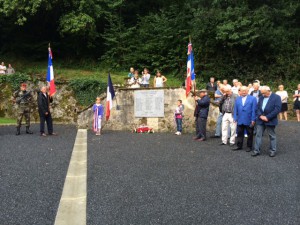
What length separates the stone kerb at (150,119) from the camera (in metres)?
14.8

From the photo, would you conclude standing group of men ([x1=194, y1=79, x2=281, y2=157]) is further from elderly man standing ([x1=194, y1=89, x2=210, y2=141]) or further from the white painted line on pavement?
the white painted line on pavement

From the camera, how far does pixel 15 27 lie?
2745 cm

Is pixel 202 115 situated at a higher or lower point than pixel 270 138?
higher

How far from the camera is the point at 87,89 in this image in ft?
65.1

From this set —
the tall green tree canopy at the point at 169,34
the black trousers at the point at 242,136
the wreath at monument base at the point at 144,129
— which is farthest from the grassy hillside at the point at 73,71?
the black trousers at the point at 242,136

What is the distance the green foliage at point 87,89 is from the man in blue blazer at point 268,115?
11.6 meters

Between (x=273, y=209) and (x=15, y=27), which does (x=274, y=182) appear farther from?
(x=15, y=27)

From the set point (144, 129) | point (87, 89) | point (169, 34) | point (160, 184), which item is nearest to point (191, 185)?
point (160, 184)

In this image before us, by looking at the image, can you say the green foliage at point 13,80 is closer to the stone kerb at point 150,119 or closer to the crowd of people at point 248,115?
the stone kerb at point 150,119

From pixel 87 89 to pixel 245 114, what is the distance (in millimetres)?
11698

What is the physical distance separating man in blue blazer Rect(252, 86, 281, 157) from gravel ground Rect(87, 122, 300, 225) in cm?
33

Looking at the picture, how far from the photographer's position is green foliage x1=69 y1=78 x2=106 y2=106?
19.7 meters

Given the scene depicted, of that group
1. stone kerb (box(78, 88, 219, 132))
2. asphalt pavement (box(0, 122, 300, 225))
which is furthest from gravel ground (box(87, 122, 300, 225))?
stone kerb (box(78, 88, 219, 132))

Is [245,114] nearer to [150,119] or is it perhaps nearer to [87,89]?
[150,119]
